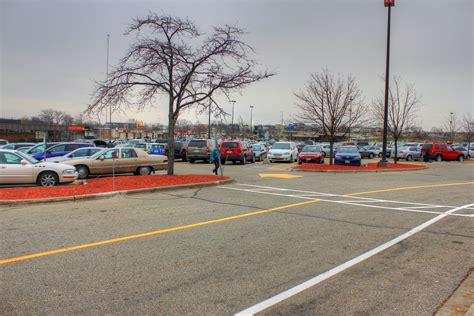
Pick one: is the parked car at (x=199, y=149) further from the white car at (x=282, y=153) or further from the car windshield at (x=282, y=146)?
the car windshield at (x=282, y=146)

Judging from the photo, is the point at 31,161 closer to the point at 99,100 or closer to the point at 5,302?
the point at 99,100

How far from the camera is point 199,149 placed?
27.5m

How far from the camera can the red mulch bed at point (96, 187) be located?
10.5m

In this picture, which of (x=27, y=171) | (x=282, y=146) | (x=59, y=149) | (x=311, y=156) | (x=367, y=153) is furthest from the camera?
(x=367, y=153)

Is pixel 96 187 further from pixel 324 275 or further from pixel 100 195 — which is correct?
pixel 324 275

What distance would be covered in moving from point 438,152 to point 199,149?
23401mm

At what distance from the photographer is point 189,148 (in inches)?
1094

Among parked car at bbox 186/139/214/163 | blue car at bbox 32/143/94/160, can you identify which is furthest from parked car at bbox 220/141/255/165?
blue car at bbox 32/143/94/160

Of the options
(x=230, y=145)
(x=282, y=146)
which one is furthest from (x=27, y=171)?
(x=282, y=146)

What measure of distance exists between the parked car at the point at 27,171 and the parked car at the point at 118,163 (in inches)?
109

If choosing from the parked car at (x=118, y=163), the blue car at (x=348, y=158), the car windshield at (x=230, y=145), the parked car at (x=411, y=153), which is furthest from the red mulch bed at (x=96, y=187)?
the parked car at (x=411, y=153)

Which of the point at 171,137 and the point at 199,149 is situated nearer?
the point at 171,137

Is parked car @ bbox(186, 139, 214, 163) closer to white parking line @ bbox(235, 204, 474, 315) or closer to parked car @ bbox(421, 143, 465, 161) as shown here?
white parking line @ bbox(235, 204, 474, 315)

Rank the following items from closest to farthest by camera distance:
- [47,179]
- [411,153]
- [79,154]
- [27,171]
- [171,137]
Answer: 1. [27,171]
2. [47,179]
3. [171,137]
4. [79,154]
5. [411,153]
